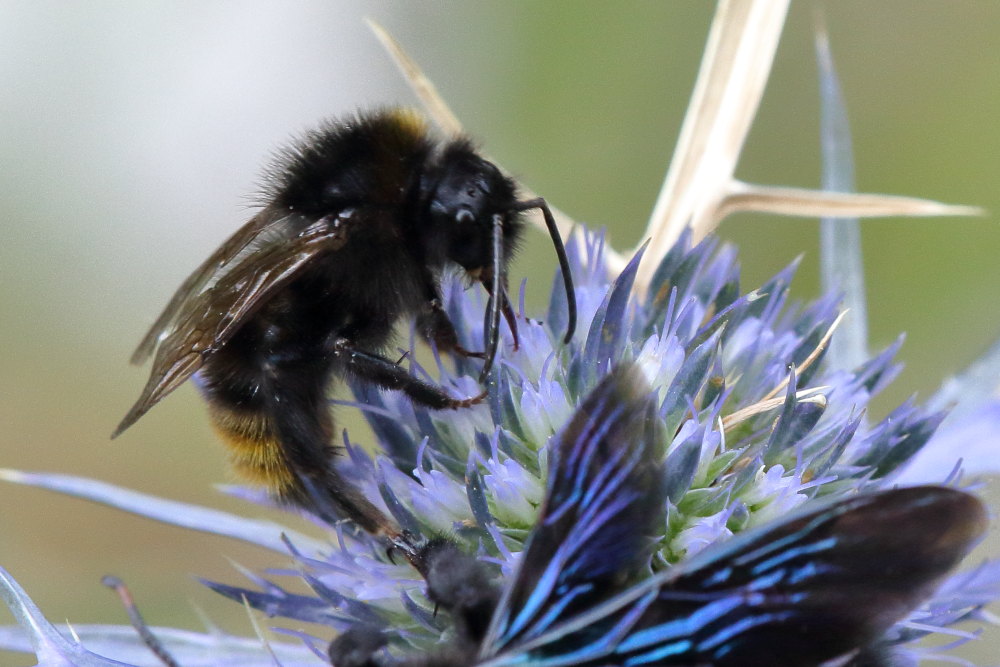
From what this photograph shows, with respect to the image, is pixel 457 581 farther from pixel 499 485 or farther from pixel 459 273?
pixel 459 273

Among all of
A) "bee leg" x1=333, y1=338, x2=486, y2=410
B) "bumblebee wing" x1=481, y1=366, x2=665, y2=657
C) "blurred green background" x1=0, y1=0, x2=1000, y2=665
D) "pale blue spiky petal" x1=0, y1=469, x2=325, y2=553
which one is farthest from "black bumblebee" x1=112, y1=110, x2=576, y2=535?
"blurred green background" x1=0, y1=0, x2=1000, y2=665

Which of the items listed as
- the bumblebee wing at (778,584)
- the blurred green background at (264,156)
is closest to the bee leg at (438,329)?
the bumblebee wing at (778,584)

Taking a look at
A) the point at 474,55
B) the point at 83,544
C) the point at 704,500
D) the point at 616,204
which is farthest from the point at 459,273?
the point at 474,55

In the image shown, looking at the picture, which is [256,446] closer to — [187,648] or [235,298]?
[235,298]

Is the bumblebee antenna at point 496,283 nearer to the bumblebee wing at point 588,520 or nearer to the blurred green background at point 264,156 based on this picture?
the bumblebee wing at point 588,520

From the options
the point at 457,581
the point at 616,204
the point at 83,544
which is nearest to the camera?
the point at 457,581

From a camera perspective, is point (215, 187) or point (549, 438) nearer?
point (549, 438)
